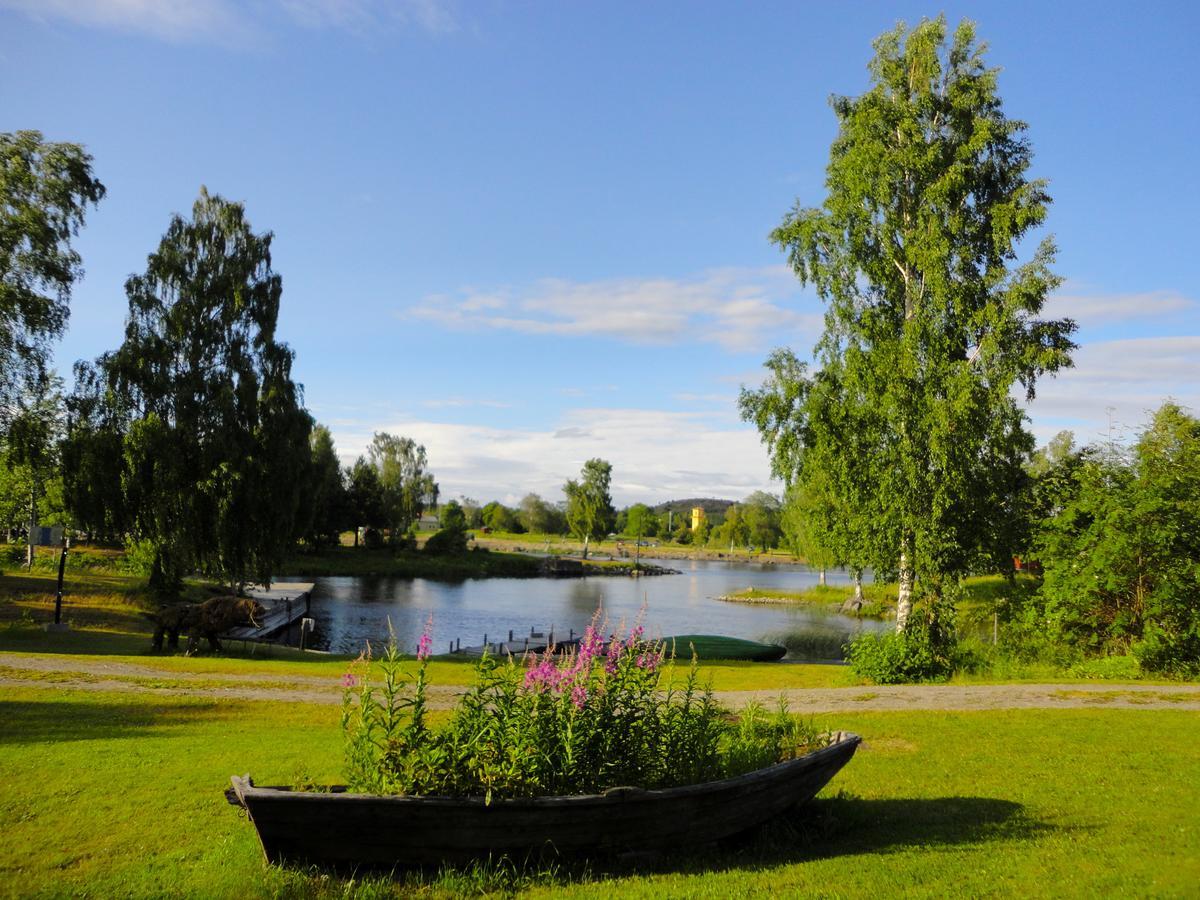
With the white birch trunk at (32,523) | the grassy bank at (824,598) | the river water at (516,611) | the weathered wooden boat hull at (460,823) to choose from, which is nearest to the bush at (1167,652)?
the weathered wooden boat hull at (460,823)

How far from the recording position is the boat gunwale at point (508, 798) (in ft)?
18.8

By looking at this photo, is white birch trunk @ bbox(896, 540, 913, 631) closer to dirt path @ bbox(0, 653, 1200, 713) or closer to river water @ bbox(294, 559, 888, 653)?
dirt path @ bbox(0, 653, 1200, 713)

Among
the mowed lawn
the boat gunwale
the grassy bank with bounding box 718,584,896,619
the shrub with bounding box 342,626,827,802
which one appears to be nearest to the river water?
the grassy bank with bounding box 718,584,896,619

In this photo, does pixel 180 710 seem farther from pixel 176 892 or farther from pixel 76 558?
pixel 76 558

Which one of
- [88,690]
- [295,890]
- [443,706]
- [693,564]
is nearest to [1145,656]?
[443,706]

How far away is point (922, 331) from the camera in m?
23.0

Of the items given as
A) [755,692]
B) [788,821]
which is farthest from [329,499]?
[788,821]

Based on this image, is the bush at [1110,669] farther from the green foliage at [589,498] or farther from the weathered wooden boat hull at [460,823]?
the green foliage at [589,498]

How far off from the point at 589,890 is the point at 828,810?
137 inches

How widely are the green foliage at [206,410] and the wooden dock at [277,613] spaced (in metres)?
3.42

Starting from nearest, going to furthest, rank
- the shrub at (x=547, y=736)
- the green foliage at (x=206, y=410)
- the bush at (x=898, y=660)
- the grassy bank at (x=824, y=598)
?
the shrub at (x=547, y=736) < the bush at (x=898, y=660) < the green foliage at (x=206, y=410) < the grassy bank at (x=824, y=598)

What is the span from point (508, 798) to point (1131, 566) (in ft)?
64.3

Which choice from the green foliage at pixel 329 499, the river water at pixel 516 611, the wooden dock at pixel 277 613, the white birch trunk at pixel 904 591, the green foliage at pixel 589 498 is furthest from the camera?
the green foliage at pixel 589 498

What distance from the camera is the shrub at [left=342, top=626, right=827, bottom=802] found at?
624cm
